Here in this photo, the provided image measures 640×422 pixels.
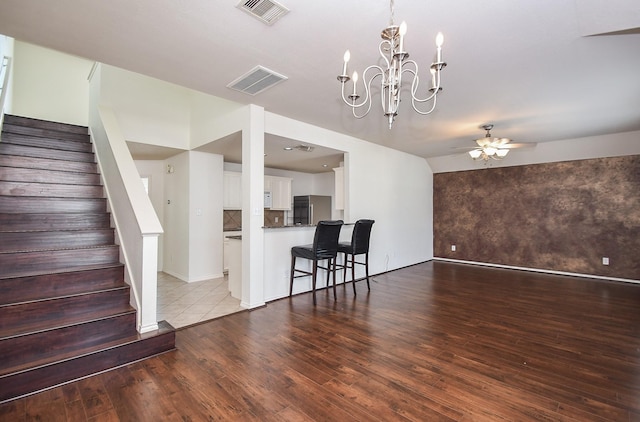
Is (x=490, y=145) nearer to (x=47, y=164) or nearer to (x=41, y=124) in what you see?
(x=47, y=164)

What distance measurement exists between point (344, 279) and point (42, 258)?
12.2ft

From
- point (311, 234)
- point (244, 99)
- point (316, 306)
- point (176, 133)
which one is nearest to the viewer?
point (244, 99)

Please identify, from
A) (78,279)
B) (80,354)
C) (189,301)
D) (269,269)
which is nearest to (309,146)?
(269,269)

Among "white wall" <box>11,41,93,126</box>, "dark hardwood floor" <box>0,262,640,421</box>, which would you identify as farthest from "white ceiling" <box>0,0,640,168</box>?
"white wall" <box>11,41,93,126</box>

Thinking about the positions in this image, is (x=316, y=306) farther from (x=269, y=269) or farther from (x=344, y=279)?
(x=344, y=279)

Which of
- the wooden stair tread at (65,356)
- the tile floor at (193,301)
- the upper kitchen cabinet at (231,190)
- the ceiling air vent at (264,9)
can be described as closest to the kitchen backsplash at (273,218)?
the upper kitchen cabinet at (231,190)

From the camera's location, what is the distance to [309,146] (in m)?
4.64

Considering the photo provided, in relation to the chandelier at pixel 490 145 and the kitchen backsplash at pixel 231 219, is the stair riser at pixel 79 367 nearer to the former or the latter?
the kitchen backsplash at pixel 231 219

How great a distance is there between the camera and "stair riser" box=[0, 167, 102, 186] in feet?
10.2

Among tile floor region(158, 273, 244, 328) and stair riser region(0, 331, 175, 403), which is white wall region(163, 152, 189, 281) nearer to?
tile floor region(158, 273, 244, 328)

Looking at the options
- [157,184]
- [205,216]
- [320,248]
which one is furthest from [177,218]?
[320,248]

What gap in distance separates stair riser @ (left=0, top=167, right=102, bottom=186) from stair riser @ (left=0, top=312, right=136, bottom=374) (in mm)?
1988

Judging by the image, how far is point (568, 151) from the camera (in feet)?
18.0

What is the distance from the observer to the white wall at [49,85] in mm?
4730
